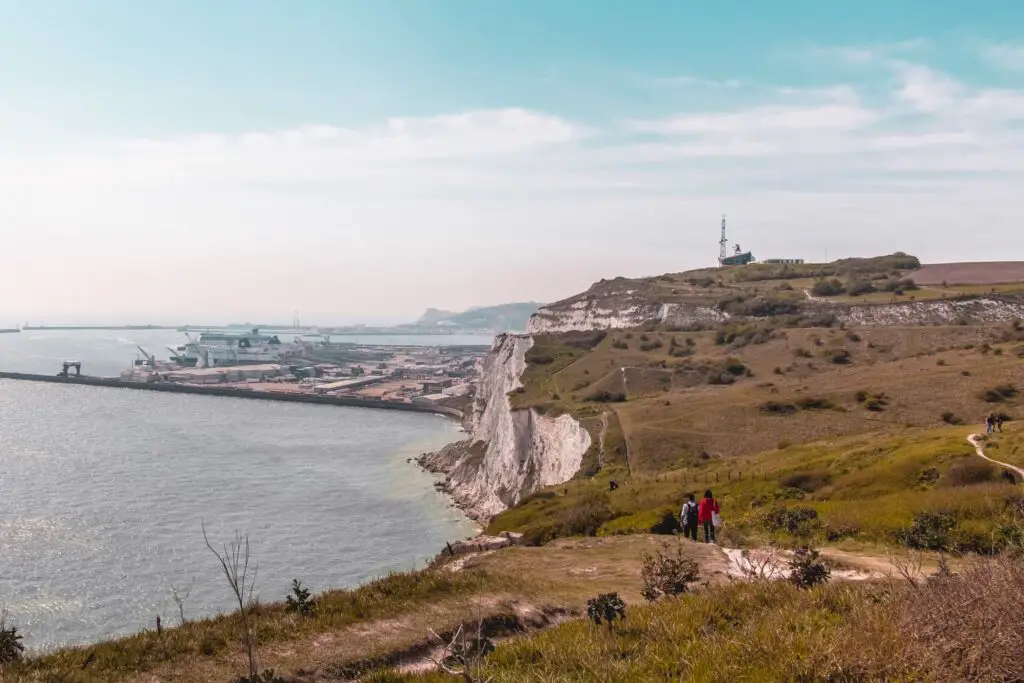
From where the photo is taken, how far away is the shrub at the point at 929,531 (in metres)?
16.2

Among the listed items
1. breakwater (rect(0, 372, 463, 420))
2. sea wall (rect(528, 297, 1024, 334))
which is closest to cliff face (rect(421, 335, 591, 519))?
sea wall (rect(528, 297, 1024, 334))

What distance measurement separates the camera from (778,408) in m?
46.9

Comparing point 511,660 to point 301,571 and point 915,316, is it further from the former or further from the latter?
point 915,316

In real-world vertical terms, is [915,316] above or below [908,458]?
above

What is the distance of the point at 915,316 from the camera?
3214 inches

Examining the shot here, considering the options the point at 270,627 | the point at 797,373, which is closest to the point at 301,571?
the point at 270,627

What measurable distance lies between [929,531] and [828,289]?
3765 inches

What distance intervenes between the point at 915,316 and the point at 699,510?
74482 millimetres

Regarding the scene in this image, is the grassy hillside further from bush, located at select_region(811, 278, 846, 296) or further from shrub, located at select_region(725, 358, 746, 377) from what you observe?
bush, located at select_region(811, 278, 846, 296)

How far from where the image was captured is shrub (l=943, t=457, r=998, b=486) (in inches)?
858

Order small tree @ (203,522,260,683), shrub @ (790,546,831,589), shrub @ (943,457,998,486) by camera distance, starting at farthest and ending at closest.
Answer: shrub @ (943,457,998,486), shrub @ (790,546,831,589), small tree @ (203,522,260,683)

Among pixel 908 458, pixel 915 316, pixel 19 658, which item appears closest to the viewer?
pixel 19 658

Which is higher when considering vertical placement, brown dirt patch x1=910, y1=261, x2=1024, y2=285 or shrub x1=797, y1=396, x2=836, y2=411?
brown dirt patch x1=910, y1=261, x2=1024, y2=285

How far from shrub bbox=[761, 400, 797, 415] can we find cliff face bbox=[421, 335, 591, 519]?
→ 1216 centimetres
